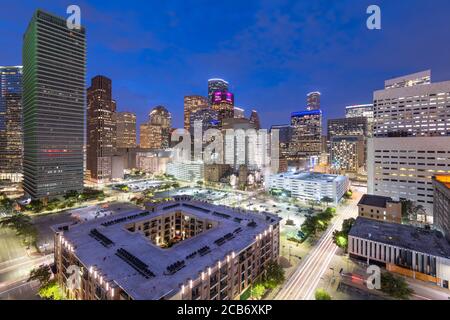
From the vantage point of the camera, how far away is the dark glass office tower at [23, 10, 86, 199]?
98.5 m

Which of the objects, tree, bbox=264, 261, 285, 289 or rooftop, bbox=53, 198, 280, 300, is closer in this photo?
rooftop, bbox=53, 198, 280, 300

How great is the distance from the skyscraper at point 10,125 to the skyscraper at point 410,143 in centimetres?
22697

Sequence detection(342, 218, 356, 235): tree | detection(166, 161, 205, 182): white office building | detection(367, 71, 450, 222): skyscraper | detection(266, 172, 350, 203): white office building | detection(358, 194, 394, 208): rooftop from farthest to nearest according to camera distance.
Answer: detection(166, 161, 205, 182): white office building
detection(266, 172, 350, 203): white office building
detection(367, 71, 450, 222): skyscraper
detection(358, 194, 394, 208): rooftop
detection(342, 218, 356, 235): tree

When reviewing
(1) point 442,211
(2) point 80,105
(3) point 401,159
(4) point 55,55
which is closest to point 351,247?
(1) point 442,211

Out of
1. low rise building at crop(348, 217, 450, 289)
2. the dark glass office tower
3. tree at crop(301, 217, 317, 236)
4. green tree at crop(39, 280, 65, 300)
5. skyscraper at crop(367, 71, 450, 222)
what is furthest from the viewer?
the dark glass office tower

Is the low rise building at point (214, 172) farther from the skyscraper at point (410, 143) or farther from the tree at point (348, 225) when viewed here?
the tree at point (348, 225)

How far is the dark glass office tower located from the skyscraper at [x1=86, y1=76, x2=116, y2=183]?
51541mm

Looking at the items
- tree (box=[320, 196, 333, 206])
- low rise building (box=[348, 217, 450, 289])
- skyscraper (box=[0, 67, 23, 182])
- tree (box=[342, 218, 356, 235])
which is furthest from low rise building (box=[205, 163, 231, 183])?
skyscraper (box=[0, 67, 23, 182])

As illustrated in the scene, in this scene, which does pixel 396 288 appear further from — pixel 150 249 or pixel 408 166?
pixel 408 166

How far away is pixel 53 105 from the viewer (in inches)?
4028

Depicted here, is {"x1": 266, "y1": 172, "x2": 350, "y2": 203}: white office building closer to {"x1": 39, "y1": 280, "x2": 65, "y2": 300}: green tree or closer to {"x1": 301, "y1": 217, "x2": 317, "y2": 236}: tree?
{"x1": 301, "y1": 217, "x2": 317, "y2": 236}: tree

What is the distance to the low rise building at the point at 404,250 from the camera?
1706 inches

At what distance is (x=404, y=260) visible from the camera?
46281mm
